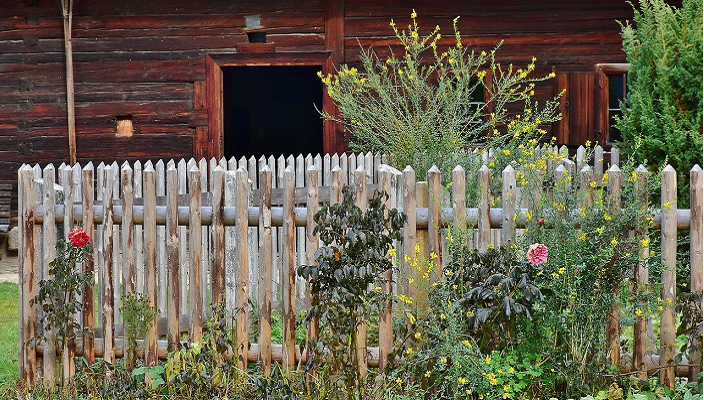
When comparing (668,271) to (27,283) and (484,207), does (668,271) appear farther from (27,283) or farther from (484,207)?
(27,283)

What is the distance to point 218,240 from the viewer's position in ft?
17.1

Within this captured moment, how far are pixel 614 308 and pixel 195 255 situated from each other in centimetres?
232

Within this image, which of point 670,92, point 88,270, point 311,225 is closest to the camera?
point 311,225

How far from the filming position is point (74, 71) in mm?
11453

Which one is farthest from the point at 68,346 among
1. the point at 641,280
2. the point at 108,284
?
the point at 641,280

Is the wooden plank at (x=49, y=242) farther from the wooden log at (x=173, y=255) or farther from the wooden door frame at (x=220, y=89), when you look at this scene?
the wooden door frame at (x=220, y=89)

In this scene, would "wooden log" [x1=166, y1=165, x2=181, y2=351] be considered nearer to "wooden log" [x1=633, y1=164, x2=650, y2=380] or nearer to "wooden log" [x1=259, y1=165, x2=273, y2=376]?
"wooden log" [x1=259, y1=165, x2=273, y2=376]

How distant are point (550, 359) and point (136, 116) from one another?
25.6 feet

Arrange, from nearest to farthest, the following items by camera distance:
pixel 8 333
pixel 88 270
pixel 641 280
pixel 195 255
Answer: pixel 641 280, pixel 195 255, pixel 88 270, pixel 8 333

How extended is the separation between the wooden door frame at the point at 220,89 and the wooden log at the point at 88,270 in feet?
18.9

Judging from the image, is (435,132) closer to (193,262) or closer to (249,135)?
(193,262)

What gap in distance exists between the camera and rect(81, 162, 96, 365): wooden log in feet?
17.9

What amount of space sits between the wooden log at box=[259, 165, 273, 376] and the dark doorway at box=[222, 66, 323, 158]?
12.6 meters

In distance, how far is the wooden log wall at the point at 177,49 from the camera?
36.1ft
